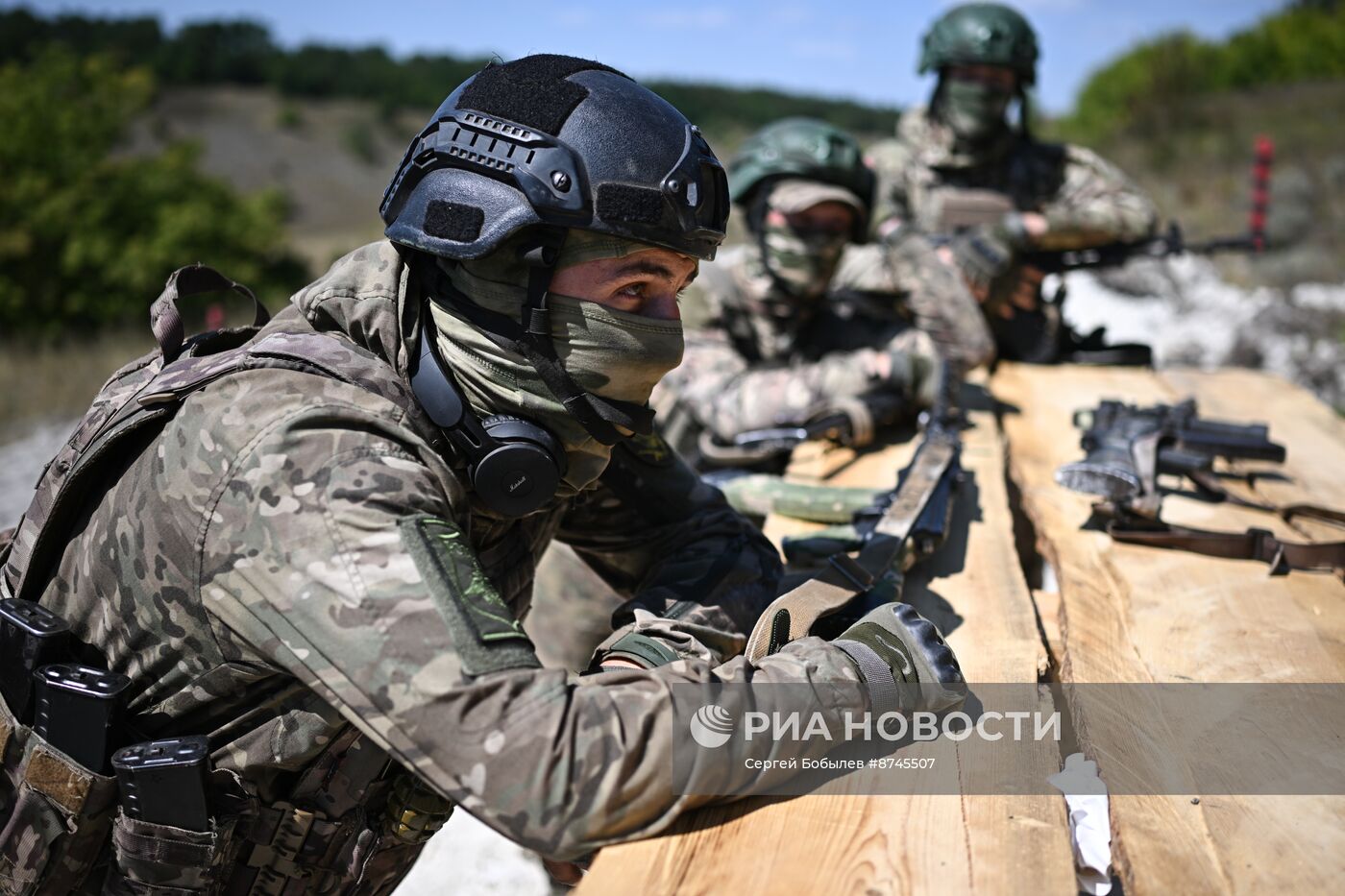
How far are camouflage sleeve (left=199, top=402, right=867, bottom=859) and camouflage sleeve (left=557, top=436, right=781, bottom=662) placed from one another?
55cm

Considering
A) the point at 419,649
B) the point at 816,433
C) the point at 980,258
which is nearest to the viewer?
the point at 419,649

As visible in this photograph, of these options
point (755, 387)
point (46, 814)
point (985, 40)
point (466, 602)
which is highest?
point (985, 40)

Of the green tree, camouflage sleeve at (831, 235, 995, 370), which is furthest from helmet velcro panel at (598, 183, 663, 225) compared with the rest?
the green tree

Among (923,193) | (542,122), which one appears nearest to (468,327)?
(542,122)

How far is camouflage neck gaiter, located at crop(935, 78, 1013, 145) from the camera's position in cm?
557

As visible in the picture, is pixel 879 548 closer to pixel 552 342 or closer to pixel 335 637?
pixel 552 342

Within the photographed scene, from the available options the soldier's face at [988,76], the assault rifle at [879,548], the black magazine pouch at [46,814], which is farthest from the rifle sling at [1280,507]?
the black magazine pouch at [46,814]

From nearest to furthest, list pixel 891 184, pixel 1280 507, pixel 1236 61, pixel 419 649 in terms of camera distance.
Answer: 1. pixel 419 649
2. pixel 1280 507
3. pixel 891 184
4. pixel 1236 61

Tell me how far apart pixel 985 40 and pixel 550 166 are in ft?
14.4

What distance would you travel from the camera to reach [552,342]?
1.90 metres

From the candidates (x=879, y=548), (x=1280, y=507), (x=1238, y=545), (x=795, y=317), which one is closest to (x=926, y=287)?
(x=795, y=317)

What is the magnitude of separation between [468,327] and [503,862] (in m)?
2.49
